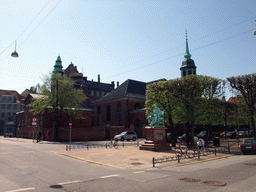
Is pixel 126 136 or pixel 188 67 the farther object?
pixel 188 67

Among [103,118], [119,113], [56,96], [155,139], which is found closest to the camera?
[155,139]

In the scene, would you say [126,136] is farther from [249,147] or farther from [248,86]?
[249,147]

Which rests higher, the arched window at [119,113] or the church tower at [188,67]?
the church tower at [188,67]

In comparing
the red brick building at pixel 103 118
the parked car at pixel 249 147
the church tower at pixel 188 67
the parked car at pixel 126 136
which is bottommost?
the parked car at pixel 126 136

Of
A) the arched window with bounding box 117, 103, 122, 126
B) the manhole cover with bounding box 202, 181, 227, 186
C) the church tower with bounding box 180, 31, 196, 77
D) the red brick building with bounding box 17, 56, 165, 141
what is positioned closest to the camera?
the manhole cover with bounding box 202, 181, 227, 186

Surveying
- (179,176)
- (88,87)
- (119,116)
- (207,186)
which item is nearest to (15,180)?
(179,176)

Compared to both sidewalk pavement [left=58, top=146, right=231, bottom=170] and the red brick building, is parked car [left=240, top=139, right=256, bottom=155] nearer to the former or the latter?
sidewalk pavement [left=58, top=146, right=231, bottom=170]

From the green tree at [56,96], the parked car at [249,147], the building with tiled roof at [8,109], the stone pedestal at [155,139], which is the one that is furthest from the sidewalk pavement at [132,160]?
the building with tiled roof at [8,109]

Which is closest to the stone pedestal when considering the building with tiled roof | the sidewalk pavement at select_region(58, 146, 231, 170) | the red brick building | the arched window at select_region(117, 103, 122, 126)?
the sidewalk pavement at select_region(58, 146, 231, 170)

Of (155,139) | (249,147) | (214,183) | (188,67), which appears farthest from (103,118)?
(214,183)

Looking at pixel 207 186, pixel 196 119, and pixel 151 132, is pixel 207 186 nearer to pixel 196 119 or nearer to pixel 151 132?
pixel 151 132

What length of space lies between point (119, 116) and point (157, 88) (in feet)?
106

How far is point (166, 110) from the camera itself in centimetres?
2559

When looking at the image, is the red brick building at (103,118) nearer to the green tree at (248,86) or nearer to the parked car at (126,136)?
the parked car at (126,136)
